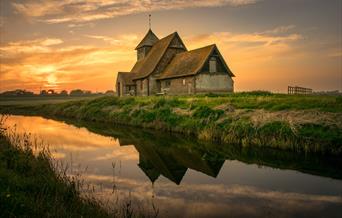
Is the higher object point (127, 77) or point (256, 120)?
point (127, 77)

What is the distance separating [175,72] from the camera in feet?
123

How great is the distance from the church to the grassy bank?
9.00 metres

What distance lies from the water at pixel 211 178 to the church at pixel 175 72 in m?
18.1

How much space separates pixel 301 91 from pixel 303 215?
2918cm

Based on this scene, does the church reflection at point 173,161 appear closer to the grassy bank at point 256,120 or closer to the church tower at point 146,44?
the grassy bank at point 256,120

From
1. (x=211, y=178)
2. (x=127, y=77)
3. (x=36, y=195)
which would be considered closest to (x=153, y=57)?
(x=127, y=77)

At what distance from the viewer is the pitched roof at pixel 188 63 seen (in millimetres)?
34875

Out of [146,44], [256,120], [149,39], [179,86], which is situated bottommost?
[256,120]

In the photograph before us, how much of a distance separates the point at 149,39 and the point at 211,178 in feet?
138

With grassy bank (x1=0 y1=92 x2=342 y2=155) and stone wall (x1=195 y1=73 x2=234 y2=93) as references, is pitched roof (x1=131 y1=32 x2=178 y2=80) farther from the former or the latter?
grassy bank (x1=0 y1=92 x2=342 y2=155)

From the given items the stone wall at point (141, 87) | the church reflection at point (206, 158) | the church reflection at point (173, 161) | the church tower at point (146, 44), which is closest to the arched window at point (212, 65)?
the stone wall at point (141, 87)

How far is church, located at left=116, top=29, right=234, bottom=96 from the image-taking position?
115 ft

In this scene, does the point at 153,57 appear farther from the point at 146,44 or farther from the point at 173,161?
the point at 173,161

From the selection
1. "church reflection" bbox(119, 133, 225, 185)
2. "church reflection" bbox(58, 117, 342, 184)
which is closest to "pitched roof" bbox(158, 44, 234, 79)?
"church reflection" bbox(58, 117, 342, 184)
